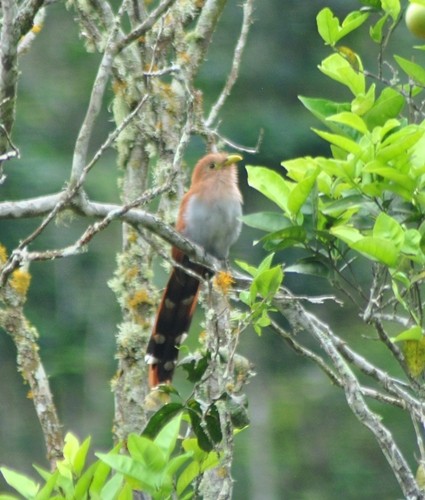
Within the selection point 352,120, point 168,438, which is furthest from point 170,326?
point 168,438

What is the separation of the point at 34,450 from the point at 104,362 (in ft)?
3.57

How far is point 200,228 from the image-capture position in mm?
5348

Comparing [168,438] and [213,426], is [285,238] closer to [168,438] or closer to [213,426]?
[213,426]

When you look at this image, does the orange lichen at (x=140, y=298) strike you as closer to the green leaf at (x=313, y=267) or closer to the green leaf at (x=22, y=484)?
the green leaf at (x=313, y=267)

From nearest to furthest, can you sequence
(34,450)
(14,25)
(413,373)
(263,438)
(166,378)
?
(413,373) → (14,25) → (166,378) → (34,450) → (263,438)

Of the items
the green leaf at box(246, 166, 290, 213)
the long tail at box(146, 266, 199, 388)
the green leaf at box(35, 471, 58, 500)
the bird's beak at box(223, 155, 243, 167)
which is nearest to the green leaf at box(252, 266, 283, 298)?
the green leaf at box(246, 166, 290, 213)

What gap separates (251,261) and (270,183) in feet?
29.0

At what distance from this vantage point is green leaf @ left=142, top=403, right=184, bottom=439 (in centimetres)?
308

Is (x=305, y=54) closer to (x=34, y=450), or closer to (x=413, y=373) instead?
(x=34, y=450)

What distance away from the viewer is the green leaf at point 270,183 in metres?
3.16

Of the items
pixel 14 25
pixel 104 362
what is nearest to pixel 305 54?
pixel 104 362

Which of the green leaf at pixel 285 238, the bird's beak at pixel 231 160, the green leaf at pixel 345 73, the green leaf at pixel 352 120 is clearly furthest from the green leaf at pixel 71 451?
the bird's beak at pixel 231 160

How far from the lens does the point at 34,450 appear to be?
12.1 metres

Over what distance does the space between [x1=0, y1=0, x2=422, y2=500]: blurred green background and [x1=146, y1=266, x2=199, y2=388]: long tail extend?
233 inches
